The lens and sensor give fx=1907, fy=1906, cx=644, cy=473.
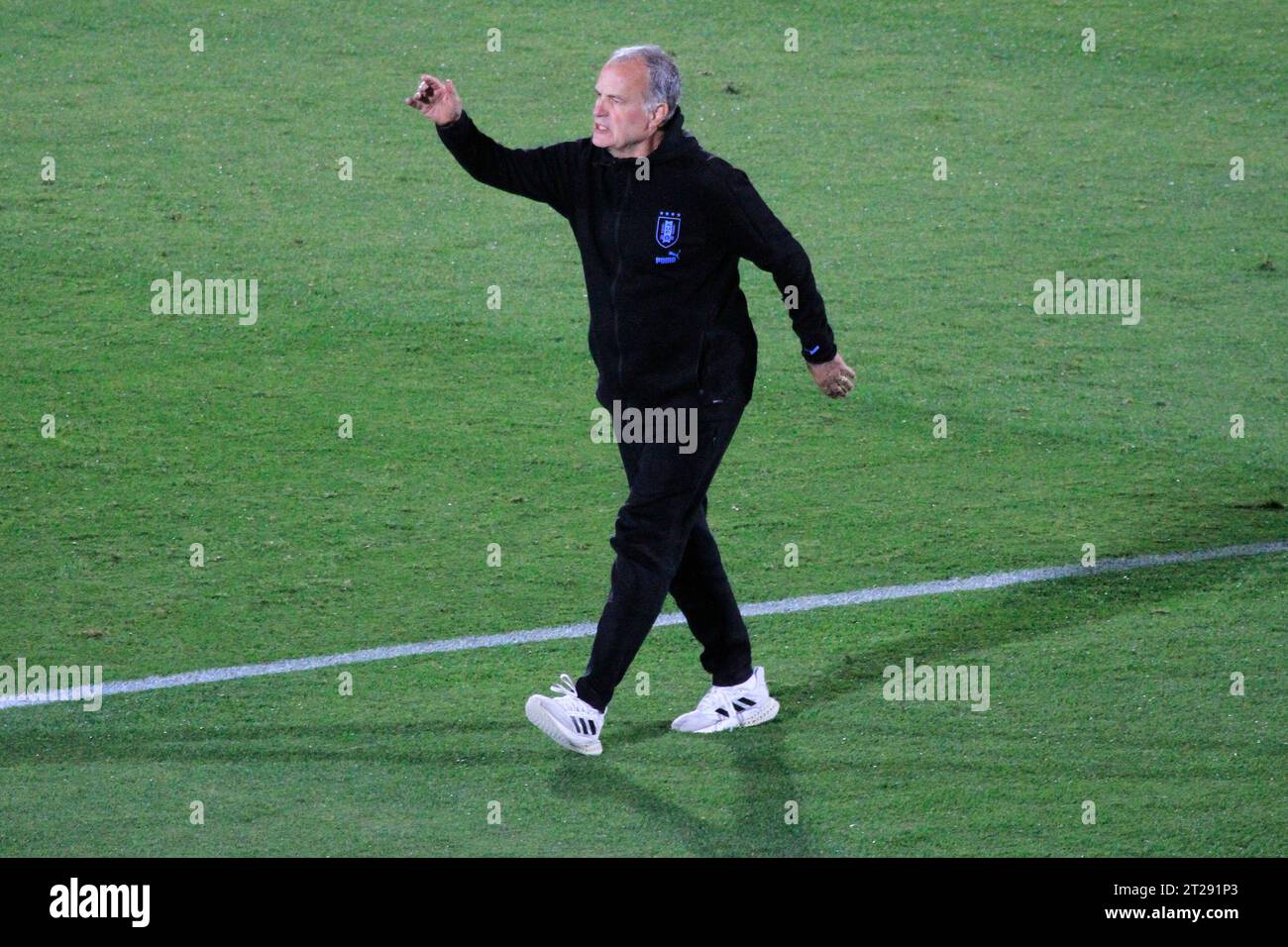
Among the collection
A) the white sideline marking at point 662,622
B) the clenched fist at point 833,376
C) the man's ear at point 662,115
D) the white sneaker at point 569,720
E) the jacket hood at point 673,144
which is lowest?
the white sneaker at point 569,720

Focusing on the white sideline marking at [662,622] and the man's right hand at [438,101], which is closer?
the man's right hand at [438,101]

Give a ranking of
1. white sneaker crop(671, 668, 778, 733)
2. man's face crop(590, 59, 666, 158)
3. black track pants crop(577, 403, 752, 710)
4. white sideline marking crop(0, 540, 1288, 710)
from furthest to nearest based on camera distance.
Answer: white sideline marking crop(0, 540, 1288, 710)
white sneaker crop(671, 668, 778, 733)
black track pants crop(577, 403, 752, 710)
man's face crop(590, 59, 666, 158)

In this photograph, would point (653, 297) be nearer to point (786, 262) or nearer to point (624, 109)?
point (786, 262)

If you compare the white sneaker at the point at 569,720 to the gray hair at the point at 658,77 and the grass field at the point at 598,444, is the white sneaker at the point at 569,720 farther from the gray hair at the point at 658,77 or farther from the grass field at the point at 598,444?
the gray hair at the point at 658,77

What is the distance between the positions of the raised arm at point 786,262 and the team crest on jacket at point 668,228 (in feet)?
0.50

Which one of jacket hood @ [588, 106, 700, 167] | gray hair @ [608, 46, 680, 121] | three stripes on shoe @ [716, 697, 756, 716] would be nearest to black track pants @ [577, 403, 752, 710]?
three stripes on shoe @ [716, 697, 756, 716]

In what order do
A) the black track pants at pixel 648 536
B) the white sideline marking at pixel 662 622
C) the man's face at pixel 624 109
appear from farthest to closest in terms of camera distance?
the white sideline marking at pixel 662 622 → the black track pants at pixel 648 536 → the man's face at pixel 624 109

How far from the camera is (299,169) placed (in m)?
10.9

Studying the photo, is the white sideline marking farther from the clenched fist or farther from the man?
the clenched fist

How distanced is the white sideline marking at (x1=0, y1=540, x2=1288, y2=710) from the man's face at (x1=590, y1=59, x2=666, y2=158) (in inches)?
70.1

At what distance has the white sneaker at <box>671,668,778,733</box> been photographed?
5500 millimetres

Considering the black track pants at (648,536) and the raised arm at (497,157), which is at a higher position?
the raised arm at (497,157)

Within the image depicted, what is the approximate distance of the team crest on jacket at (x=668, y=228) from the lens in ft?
17.1

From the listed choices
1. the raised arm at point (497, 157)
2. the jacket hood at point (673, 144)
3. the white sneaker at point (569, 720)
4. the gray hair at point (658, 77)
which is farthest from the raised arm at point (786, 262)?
the white sneaker at point (569, 720)
